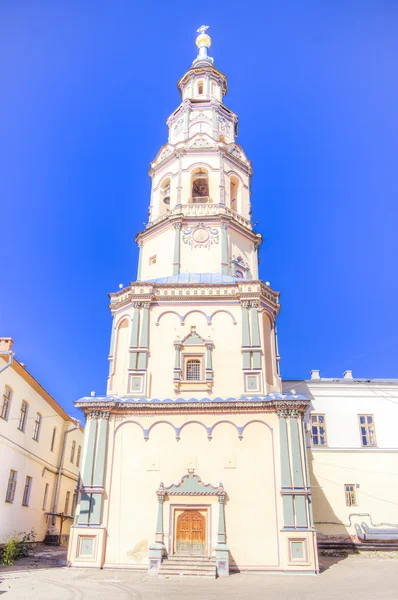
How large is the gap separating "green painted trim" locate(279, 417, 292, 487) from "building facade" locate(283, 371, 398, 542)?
817 centimetres

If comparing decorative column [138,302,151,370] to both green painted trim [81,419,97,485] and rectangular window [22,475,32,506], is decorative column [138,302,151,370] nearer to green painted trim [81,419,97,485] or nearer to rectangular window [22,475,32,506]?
green painted trim [81,419,97,485]

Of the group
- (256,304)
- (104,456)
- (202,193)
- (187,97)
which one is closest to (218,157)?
(202,193)

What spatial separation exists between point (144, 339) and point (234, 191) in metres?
11.5

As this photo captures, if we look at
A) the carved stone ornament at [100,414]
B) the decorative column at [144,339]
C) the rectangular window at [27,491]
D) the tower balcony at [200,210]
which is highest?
the tower balcony at [200,210]

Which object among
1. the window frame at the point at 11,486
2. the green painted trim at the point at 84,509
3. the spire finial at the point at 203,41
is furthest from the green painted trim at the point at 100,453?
the spire finial at the point at 203,41

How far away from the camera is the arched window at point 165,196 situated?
27.5 meters

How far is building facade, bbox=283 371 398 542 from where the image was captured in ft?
78.4

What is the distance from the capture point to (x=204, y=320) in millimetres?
21422

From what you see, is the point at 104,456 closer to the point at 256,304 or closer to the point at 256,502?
the point at 256,502

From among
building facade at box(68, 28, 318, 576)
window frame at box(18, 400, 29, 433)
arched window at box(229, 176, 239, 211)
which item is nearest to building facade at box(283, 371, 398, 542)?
building facade at box(68, 28, 318, 576)

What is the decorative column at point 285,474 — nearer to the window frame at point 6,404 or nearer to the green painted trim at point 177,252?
the green painted trim at point 177,252

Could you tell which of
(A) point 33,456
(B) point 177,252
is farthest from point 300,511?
(A) point 33,456

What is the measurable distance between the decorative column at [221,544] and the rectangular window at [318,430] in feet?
33.2

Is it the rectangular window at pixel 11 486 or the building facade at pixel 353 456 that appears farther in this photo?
the building facade at pixel 353 456
